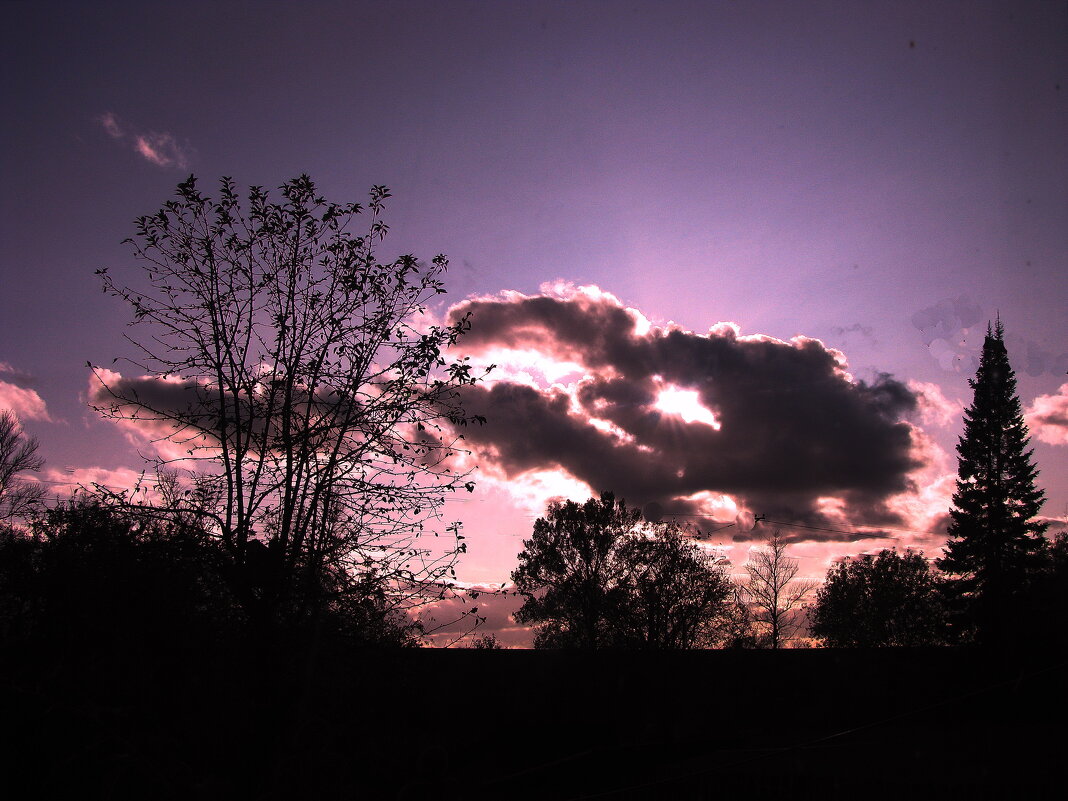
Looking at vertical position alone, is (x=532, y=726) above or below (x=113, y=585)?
below

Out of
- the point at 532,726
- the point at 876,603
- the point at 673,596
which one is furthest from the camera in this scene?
the point at 876,603

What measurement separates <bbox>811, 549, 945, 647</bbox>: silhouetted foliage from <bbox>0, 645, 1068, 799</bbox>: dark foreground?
29361 mm

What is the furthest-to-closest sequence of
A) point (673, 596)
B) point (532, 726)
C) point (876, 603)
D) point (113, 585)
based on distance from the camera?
point (876, 603) → point (673, 596) → point (532, 726) → point (113, 585)

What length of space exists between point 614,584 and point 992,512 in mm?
19231

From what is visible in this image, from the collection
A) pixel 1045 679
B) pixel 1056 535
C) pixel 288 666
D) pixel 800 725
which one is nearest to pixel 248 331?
pixel 288 666

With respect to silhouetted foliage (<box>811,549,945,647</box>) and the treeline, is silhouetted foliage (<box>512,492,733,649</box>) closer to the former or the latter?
the treeline

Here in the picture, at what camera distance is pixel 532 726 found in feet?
57.7

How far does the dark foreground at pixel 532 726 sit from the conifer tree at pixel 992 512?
9.92 meters

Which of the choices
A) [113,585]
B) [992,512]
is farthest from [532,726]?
[992,512]

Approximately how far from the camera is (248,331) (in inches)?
287

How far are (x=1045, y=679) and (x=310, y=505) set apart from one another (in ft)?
76.4

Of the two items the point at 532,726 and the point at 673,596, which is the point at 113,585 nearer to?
the point at 532,726

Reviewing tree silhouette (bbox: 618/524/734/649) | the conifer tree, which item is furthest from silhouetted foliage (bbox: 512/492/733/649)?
the conifer tree

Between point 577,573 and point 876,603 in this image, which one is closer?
point 577,573
